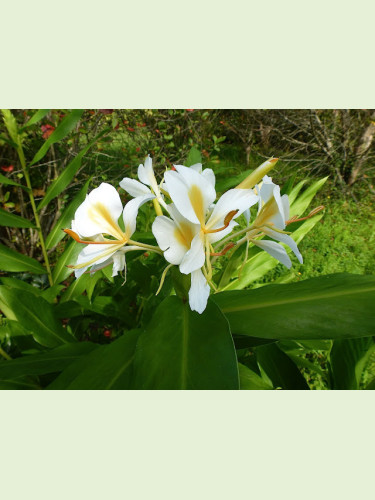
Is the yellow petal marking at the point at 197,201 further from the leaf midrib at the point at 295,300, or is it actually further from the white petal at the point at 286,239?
the leaf midrib at the point at 295,300

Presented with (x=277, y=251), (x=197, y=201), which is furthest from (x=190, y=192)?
(x=277, y=251)

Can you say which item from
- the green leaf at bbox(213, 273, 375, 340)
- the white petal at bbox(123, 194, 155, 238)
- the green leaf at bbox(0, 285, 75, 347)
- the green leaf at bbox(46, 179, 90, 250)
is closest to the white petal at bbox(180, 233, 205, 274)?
the white petal at bbox(123, 194, 155, 238)

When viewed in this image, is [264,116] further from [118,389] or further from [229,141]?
[118,389]

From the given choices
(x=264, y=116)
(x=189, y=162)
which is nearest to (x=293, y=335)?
(x=189, y=162)

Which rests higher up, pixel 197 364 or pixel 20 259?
pixel 20 259

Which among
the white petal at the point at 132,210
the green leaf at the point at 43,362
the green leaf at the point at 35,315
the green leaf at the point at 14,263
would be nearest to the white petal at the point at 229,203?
the white petal at the point at 132,210

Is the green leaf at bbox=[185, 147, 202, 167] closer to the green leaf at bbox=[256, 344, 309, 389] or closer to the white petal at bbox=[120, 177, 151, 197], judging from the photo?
the white petal at bbox=[120, 177, 151, 197]

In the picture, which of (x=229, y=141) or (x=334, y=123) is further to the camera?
(x=229, y=141)

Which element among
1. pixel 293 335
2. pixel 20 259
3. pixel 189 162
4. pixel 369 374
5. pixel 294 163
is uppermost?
pixel 189 162
